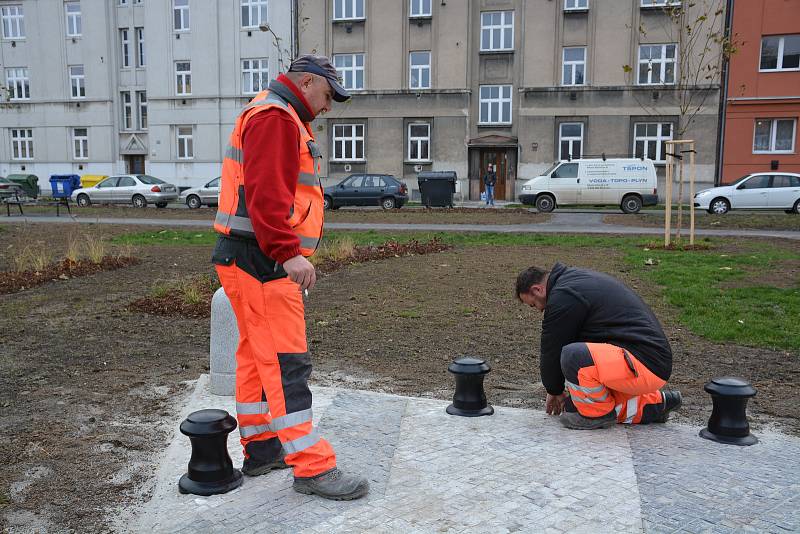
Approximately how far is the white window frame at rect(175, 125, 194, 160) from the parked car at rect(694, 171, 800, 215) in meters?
Result: 28.0

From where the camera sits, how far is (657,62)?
3541 centimetres

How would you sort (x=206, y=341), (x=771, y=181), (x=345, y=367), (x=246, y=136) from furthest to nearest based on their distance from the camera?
(x=771, y=181) < (x=206, y=341) < (x=345, y=367) < (x=246, y=136)

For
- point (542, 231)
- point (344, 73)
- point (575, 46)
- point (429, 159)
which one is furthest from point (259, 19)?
point (542, 231)

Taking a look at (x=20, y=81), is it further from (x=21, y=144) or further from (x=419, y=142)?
(x=419, y=142)

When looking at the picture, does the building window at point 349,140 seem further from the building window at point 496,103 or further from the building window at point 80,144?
the building window at point 80,144

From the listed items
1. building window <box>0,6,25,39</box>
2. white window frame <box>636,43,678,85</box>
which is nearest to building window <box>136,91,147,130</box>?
building window <box>0,6,25,39</box>

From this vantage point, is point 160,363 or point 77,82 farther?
point 77,82

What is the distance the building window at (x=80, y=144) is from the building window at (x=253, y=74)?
1135cm

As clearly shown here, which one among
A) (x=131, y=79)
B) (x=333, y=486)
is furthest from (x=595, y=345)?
(x=131, y=79)

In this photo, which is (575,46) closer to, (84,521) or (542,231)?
(542,231)

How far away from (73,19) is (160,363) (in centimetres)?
4466

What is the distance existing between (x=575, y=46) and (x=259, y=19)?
56.5ft

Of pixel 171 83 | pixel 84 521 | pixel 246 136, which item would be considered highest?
pixel 171 83

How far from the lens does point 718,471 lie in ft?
12.6
